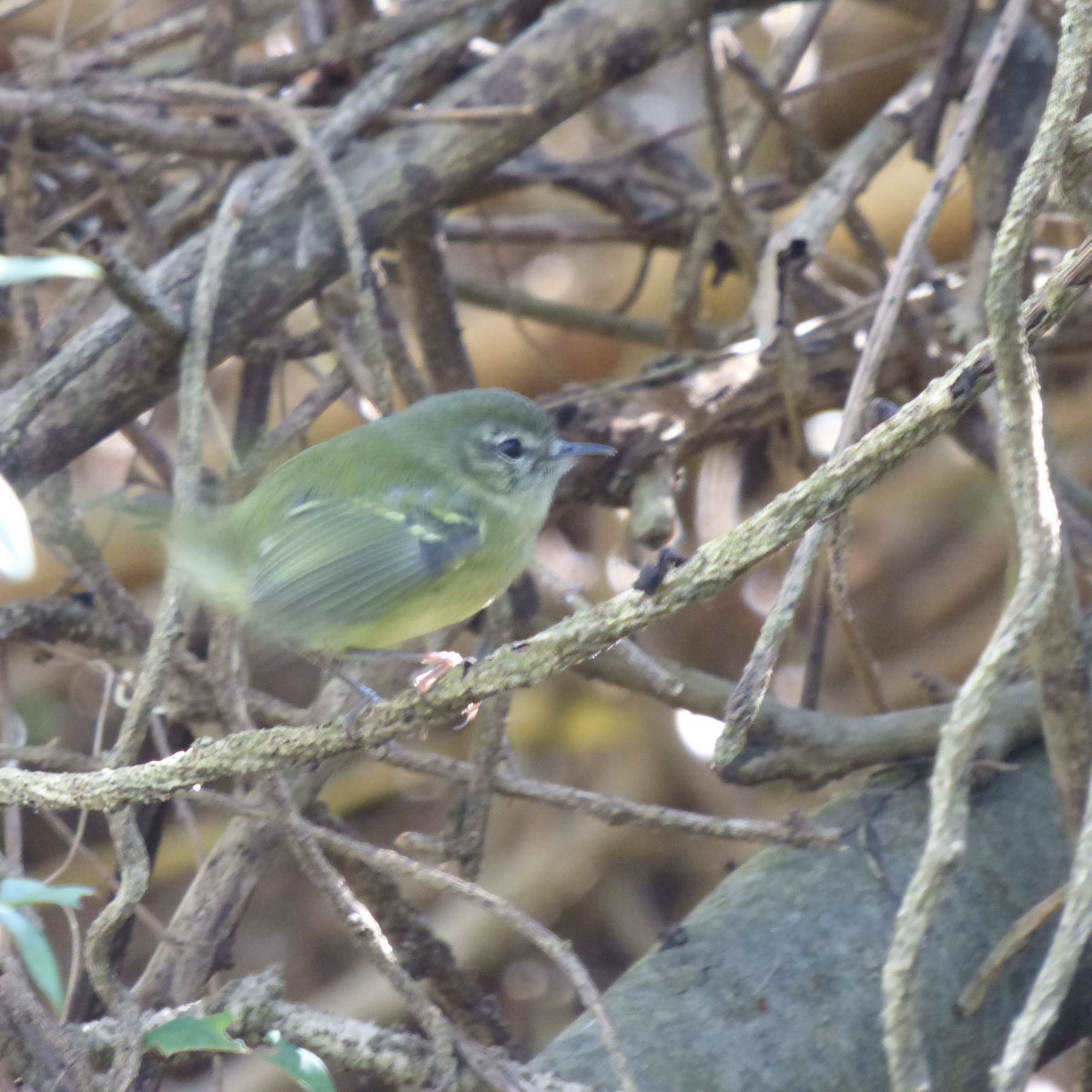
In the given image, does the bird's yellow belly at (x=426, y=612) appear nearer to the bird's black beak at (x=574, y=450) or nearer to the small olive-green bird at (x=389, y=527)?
the small olive-green bird at (x=389, y=527)

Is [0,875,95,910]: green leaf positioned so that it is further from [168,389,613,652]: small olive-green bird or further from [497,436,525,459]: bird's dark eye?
[497,436,525,459]: bird's dark eye

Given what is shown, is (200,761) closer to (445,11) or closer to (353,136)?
(353,136)

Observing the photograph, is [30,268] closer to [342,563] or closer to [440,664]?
[342,563]

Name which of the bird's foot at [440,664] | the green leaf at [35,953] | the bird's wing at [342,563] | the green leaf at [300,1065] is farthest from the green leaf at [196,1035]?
the bird's wing at [342,563]

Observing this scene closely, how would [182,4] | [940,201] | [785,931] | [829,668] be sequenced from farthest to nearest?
[829,668]
[182,4]
[940,201]
[785,931]

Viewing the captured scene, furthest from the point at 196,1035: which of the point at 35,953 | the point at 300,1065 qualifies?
the point at 35,953

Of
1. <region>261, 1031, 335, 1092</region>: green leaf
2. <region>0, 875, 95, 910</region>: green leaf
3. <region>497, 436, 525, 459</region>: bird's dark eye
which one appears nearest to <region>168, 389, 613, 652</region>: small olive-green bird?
<region>497, 436, 525, 459</region>: bird's dark eye

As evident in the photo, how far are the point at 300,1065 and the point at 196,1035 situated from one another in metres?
0.13

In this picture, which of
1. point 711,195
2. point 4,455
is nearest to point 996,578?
point 711,195

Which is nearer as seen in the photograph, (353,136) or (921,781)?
(921,781)

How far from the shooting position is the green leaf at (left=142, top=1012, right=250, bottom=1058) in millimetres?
1538

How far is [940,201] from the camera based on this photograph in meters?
2.35

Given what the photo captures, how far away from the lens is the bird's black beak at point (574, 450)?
2592 mm

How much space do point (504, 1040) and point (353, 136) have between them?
1.75m
